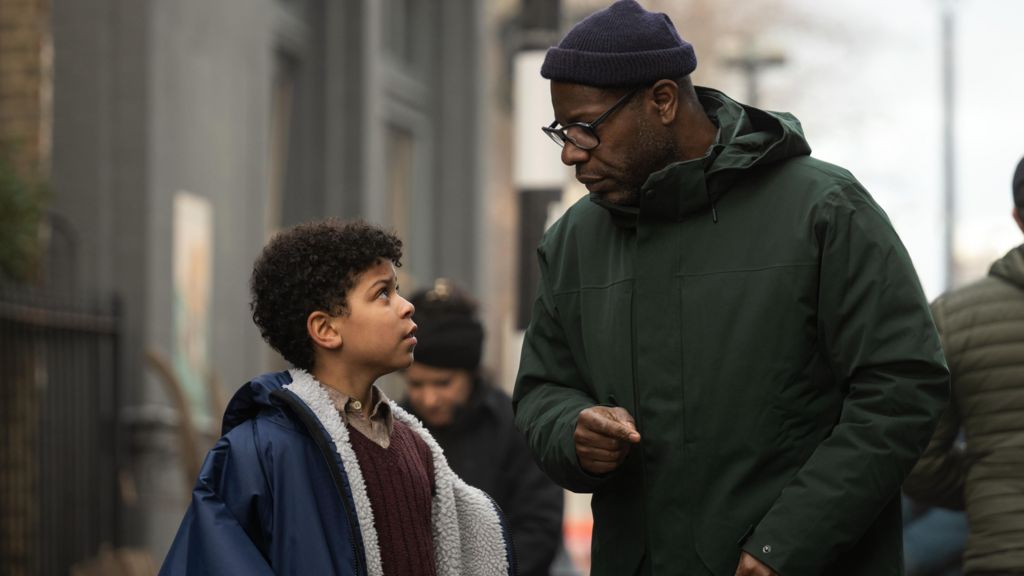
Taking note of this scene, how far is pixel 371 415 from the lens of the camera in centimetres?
423

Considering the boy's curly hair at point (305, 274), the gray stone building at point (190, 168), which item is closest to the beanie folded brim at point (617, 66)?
the boy's curly hair at point (305, 274)

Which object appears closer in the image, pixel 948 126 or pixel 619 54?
pixel 619 54

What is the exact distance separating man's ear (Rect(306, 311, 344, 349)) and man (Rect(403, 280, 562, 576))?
215cm

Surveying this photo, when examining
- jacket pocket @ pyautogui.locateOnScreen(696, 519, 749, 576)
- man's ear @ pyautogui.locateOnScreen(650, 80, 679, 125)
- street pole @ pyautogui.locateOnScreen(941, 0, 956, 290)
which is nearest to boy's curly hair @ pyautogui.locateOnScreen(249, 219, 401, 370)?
man's ear @ pyautogui.locateOnScreen(650, 80, 679, 125)

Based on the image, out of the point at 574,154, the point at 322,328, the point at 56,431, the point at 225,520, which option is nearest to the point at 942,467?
the point at 574,154

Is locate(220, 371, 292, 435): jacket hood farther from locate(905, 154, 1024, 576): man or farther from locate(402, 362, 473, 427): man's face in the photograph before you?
locate(402, 362, 473, 427): man's face

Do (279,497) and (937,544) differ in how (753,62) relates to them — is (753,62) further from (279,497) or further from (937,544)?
(279,497)

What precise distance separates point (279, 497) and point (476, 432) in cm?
253

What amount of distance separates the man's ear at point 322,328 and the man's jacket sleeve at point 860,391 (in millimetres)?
1114

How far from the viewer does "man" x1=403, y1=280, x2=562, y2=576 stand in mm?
6238

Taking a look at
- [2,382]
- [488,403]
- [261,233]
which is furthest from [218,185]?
[488,403]

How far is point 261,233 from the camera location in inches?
501

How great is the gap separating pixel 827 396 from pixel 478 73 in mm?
14695

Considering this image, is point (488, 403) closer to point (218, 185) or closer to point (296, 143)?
point (218, 185)
